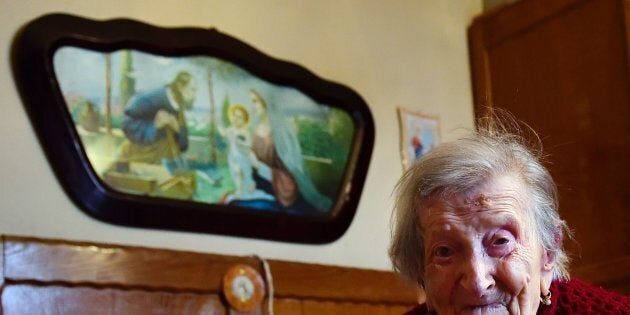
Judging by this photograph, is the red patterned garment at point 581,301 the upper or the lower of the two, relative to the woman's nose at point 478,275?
lower

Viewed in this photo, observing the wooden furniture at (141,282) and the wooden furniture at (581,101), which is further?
the wooden furniture at (581,101)

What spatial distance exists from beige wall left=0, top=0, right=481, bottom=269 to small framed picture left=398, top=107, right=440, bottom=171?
0.07 feet

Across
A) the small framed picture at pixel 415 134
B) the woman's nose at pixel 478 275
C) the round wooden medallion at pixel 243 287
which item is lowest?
the round wooden medallion at pixel 243 287

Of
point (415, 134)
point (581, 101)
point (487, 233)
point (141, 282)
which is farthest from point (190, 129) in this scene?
point (581, 101)

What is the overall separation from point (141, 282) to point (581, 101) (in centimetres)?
120

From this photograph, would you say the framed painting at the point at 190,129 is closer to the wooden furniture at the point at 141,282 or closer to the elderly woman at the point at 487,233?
the wooden furniture at the point at 141,282

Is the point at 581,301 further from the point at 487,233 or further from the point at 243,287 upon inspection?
the point at 243,287

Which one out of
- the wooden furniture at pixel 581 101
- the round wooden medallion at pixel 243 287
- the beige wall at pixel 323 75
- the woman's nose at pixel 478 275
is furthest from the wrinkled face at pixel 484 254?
the wooden furniture at pixel 581 101

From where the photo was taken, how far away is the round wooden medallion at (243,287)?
1808mm

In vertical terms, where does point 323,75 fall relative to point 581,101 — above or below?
above

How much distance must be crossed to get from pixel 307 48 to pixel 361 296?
635 millimetres

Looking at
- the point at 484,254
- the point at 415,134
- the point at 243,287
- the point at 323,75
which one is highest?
the point at 323,75

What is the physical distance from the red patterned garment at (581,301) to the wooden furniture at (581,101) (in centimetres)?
75

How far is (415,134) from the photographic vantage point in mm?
2305
